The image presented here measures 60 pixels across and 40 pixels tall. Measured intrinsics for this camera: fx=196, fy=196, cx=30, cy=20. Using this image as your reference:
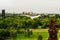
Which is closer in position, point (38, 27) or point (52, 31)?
point (52, 31)

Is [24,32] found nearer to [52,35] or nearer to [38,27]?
[38,27]

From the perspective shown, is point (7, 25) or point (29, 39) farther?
point (7, 25)

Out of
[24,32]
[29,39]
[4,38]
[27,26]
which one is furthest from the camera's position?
[27,26]

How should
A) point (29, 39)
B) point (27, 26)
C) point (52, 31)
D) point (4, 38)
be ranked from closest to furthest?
1. point (52, 31)
2. point (4, 38)
3. point (29, 39)
4. point (27, 26)

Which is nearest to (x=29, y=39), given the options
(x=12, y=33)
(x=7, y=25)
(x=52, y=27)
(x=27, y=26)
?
(x=12, y=33)

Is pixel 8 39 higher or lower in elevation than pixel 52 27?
lower

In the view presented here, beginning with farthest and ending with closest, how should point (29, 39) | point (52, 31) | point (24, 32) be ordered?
point (24, 32) → point (29, 39) → point (52, 31)

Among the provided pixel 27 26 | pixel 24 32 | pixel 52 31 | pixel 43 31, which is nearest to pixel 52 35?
pixel 52 31

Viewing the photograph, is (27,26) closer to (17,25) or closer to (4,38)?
(17,25)

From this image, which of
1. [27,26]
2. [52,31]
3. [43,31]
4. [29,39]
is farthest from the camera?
[27,26]

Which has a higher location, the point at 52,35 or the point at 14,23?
the point at 52,35
